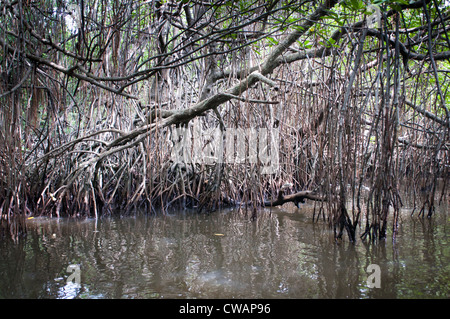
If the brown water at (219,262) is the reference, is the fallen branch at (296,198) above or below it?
above

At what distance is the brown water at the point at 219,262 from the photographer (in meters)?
1.89

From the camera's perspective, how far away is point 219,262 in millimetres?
2396

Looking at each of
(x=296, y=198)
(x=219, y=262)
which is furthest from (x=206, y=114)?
(x=219, y=262)

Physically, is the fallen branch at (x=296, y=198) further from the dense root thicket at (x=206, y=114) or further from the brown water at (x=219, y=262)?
the brown water at (x=219, y=262)

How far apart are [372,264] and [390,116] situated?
1.06m

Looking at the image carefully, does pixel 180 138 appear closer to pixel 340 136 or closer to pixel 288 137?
pixel 288 137

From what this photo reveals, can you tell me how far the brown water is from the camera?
74.5 inches

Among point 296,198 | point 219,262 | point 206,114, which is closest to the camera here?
point 219,262

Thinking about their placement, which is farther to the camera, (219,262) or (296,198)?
(296,198)

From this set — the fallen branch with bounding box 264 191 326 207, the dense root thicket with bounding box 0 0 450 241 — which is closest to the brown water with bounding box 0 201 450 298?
the dense root thicket with bounding box 0 0 450 241

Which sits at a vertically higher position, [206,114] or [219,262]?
[206,114]

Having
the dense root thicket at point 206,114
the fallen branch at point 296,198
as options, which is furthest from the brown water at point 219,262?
the fallen branch at point 296,198

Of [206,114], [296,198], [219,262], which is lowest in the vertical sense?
[219,262]

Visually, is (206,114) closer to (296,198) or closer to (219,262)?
(296,198)
